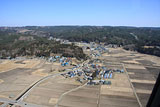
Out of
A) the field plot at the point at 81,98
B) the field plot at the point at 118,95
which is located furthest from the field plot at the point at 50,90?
the field plot at the point at 118,95

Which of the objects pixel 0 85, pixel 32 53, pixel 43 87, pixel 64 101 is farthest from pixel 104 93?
pixel 32 53

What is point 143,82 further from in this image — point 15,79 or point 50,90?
point 15,79

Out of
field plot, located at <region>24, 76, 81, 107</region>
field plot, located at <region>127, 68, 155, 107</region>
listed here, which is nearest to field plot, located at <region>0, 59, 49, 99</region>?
field plot, located at <region>24, 76, 81, 107</region>

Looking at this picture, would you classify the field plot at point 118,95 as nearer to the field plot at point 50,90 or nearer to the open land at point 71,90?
the open land at point 71,90

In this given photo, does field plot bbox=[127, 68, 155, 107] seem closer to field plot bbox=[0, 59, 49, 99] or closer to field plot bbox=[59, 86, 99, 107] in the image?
field plot bbox=[59, 86, 99, 107]

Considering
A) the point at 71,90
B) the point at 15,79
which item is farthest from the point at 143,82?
the point at 15,79

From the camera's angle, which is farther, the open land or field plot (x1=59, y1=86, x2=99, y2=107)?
the open land

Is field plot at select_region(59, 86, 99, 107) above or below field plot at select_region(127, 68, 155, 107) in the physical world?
below

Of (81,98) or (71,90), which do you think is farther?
(71,90)

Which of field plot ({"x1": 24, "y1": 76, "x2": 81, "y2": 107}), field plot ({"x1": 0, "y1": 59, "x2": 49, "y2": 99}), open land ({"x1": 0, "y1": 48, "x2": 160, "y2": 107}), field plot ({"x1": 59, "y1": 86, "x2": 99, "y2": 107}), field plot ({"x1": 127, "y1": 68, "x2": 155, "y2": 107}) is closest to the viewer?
field plot ({"x1": 59, "y1": 86, "x2": 99, "y2": 107})

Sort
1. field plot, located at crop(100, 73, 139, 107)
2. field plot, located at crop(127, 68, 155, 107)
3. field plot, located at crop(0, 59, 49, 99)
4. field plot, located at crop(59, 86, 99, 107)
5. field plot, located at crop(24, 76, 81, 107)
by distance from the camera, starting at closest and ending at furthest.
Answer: field plot, located at crop(59, 86, 99, 107) < field plot, located at crop(100, 73, 139, 107) < field plot, located at crop(24, 76, 81, 107) < field plot, located at crop(127, 68, 155, 107) < field plot, located at crop(0, 59, 49, 99)

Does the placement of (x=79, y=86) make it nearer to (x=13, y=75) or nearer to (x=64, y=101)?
(x=64, y=101)
